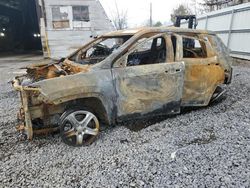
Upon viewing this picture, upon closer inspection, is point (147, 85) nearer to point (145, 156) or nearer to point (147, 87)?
point (147, 87)

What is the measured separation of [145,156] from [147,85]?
47.6 inches

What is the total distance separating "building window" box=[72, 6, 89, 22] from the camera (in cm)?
1482

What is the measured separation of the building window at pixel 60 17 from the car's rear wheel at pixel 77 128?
12542mm

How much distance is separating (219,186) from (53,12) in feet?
47.5

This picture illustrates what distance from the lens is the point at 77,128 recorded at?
3.48 meters

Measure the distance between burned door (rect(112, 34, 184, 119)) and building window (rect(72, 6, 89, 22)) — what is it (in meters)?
12.1

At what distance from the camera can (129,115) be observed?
388 centimetres

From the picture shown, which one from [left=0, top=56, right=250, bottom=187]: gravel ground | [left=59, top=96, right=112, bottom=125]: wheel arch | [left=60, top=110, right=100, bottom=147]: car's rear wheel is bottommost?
[left=0, top=56, right=250, bottom=187]: gravel ground

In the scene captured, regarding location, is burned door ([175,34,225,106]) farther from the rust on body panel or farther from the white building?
the white building

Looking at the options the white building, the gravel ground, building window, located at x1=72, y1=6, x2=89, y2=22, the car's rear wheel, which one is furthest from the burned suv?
building window, located at x1=72, y1=6, x2=89, y2=22

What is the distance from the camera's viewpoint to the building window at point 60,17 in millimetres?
14523

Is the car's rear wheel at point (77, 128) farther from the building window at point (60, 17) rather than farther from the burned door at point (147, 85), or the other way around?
the building window at point (60, 17)

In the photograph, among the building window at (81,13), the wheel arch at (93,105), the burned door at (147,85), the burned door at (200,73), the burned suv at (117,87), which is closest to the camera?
the burned suv at (117,87)

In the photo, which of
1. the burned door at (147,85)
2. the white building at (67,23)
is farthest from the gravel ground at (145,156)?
the white building at (67,23)
